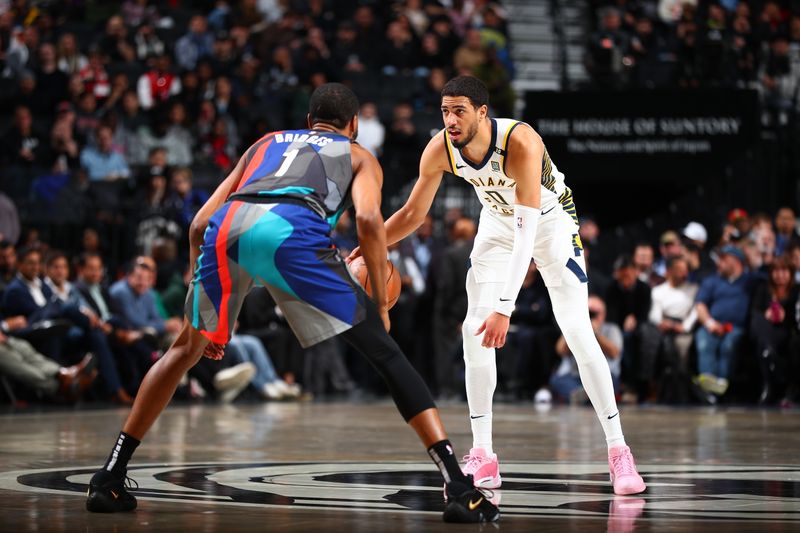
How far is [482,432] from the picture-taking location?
6.32 m

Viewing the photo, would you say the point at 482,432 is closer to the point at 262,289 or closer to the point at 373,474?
the point at 373,474

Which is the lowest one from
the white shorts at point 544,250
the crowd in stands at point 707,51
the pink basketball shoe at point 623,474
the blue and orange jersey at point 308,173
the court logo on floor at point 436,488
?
the court logo on floor at point 436,488

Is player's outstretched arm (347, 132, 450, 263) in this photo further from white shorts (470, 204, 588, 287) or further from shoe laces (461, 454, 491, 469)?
shoe laces (461, 454, 491, 469)

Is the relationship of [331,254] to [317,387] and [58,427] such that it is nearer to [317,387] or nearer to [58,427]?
[58,427]

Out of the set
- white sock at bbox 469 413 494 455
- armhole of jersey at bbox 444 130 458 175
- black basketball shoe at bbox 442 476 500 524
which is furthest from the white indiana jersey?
black basketball shoe at bbox 442 476 500 524

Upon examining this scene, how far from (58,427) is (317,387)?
571cm

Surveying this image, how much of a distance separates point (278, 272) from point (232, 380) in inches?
365

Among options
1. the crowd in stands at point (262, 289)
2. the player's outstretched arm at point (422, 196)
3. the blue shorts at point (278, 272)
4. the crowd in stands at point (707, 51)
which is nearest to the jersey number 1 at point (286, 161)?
the blue shorts at point (278, 272)

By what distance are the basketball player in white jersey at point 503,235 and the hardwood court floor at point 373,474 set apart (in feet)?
1.15

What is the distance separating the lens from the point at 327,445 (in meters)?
8.52

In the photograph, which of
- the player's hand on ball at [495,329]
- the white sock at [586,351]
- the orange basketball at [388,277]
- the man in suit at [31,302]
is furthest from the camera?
the man in suit at [31,302]

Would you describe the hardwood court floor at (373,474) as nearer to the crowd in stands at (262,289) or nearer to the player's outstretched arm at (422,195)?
the player's outstretched arm at (422,195)

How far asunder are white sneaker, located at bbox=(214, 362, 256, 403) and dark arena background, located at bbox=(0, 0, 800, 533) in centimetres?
4

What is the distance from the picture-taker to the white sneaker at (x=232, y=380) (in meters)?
13.9
